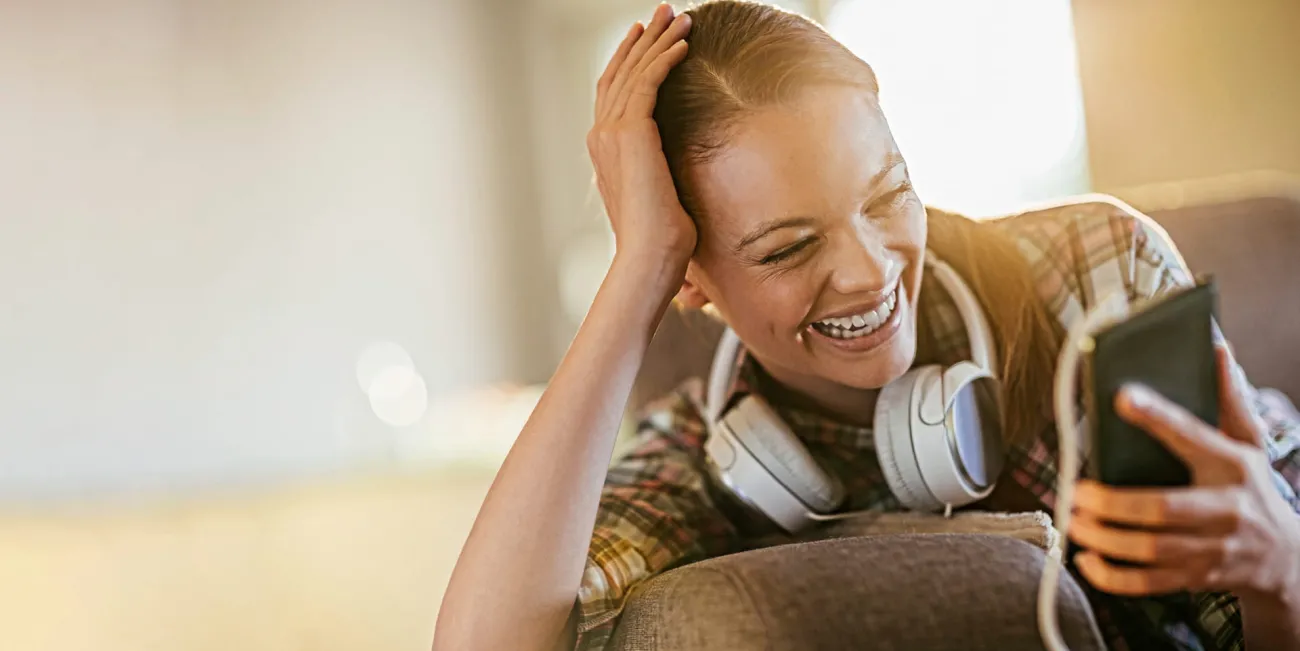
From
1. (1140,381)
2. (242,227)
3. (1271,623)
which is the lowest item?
(1271,623)

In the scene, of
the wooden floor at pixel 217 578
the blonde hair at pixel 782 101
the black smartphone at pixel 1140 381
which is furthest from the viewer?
the wooden floor at pixel 217 578

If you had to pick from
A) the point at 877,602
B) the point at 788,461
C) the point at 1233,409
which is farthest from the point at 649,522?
the point at 1233,409

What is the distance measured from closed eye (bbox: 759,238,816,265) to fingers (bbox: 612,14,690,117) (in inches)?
3.9

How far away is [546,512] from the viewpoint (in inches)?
17.4

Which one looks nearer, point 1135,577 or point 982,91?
point 1135,577

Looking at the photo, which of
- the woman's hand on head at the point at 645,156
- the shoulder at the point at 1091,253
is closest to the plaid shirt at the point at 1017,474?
the shoulder at the point at 1091,253

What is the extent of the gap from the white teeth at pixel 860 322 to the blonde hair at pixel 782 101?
32 millimetres

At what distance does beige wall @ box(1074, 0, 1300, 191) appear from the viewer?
0.50m

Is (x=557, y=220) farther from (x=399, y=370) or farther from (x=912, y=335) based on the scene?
(x=912, y=335)

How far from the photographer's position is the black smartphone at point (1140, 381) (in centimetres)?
34

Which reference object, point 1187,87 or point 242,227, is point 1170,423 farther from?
point 242,227

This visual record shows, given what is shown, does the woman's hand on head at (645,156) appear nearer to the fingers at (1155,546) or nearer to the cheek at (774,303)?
the cheek at (774,303)

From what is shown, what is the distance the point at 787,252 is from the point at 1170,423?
18cm

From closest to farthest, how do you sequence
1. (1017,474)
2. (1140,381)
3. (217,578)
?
(1140,381), (1017,474), (217,578)
